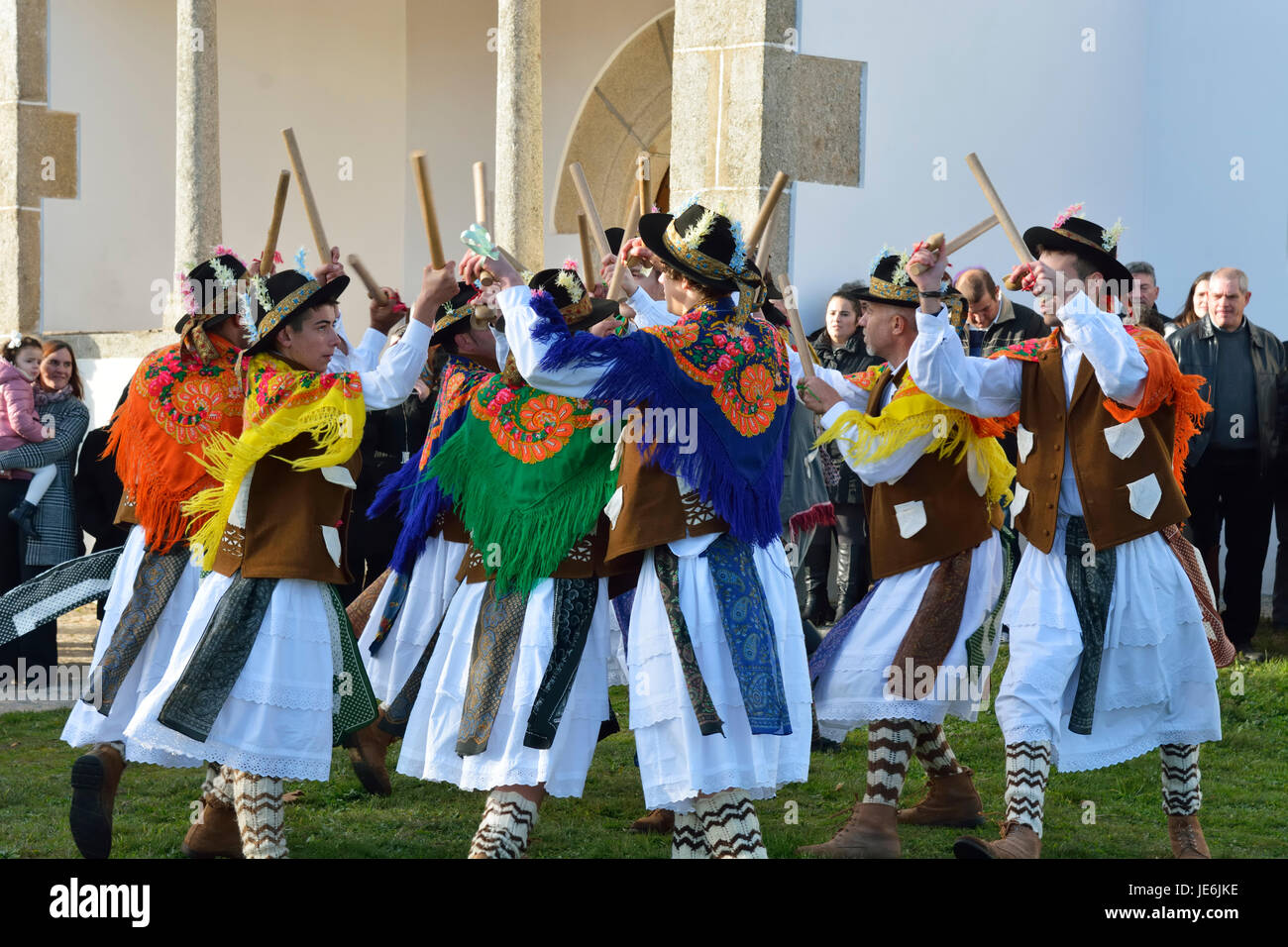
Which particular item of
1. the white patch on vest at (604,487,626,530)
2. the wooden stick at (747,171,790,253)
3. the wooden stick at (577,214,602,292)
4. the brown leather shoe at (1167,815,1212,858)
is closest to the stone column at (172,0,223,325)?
the wooden stick at (577,214,602,292)

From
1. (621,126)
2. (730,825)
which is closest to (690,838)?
(730,825)

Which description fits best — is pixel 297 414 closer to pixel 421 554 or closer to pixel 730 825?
pixel 421 554

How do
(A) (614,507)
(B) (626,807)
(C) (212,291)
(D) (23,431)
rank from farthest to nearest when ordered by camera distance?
(D) (23,431), (B) (626,807), (C) (212,291), (A) (614,507)

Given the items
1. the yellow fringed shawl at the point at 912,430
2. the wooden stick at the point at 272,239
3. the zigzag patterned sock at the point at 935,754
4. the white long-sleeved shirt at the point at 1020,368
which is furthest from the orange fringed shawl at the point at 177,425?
the zigzag patterned sock at the point at 935,754

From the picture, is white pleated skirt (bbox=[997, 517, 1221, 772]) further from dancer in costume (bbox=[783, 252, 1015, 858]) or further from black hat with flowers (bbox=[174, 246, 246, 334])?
black hat with flowers (bbox=[174, 246, 246, 334])

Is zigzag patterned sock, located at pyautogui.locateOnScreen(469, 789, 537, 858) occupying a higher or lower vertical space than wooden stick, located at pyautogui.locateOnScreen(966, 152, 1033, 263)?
lower

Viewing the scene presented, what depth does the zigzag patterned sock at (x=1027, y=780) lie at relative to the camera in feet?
14.4

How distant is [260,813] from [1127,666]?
2.42 m

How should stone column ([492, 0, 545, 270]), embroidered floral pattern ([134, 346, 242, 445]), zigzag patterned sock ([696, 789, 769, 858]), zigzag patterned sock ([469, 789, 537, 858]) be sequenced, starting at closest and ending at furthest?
zigzag patterned sock ([696, 789, 769, 858]) → zigzag patterned sock ([469, 789, 537, 858]) → embroidered floral pattern ([134, 346, 242, 445]) → stone column ([492, 0, 545, 270])

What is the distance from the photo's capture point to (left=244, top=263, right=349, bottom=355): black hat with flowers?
4.45 m

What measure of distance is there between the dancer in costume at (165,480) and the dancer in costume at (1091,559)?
7.03ft

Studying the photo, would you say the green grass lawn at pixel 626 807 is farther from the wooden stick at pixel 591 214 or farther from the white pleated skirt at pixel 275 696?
the wooden stick at pixel 591 214

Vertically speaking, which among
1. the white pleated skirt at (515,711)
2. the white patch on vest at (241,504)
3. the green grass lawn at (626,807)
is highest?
the white patch on vest at (241,504)

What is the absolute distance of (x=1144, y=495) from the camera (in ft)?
14.7
